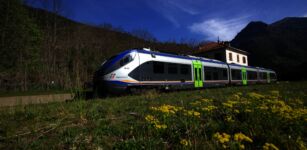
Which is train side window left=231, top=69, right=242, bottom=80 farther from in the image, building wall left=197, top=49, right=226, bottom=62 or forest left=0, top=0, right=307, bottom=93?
building wall left=197, top=49, right=226, bottom=62

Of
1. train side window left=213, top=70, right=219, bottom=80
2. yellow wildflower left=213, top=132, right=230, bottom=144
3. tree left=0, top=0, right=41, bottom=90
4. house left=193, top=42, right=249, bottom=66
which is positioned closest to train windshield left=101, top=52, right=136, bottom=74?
yellow wildflower left=213, top=132, right=230, bottom=144

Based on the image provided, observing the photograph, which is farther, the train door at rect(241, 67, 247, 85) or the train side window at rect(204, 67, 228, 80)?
the train door at rect(241, 67, 247, 85)

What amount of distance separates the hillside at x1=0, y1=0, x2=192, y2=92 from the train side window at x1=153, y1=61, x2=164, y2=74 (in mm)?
4344

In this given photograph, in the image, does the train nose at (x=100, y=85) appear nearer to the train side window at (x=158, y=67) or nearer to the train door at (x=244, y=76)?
the train side window at (x=158, y=67)

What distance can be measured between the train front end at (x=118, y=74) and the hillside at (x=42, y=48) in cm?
182

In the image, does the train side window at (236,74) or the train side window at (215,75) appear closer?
the train side window at (215,75)

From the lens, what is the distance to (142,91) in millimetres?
9297

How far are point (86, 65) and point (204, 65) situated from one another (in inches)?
616

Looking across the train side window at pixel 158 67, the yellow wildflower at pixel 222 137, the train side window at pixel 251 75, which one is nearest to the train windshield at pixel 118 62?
the train side window at pixel 158 67

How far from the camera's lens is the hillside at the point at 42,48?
15.9m

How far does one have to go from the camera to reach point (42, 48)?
2089cm

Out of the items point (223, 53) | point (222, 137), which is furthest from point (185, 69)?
point (223, 53)

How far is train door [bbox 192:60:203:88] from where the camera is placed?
42.9ft

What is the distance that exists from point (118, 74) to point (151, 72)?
7.08 ft
